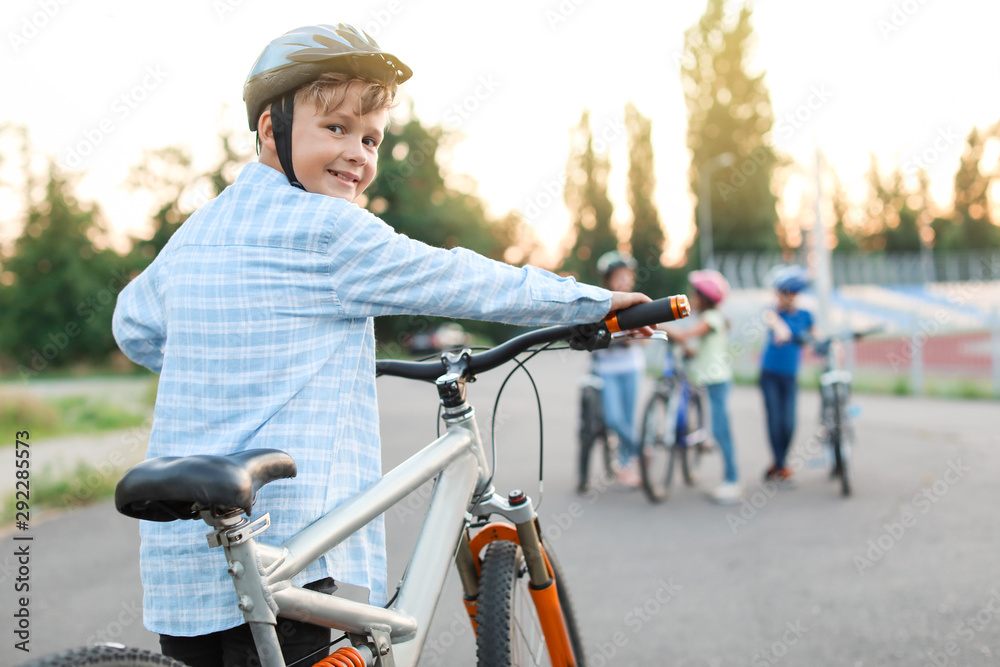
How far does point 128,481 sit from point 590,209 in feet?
151

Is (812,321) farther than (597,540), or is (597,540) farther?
(812,321)

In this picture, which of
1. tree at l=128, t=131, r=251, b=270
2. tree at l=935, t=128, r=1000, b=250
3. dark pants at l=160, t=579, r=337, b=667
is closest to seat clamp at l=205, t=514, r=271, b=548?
dark pants at l=160, t=579, r=337, b=667

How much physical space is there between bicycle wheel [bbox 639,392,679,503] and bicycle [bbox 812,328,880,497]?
119cm

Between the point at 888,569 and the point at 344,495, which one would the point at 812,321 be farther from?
the point at 344,495

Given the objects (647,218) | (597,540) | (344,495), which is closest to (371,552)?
(344,495)

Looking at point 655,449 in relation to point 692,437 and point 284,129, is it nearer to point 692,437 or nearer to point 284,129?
point 692,437

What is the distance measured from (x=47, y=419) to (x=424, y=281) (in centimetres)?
1017

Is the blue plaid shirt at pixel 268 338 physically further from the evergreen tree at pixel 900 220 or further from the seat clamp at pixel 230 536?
the evergreen tree at pixel 900 220

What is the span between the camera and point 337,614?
1.54 metres

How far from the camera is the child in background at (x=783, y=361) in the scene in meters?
6.22

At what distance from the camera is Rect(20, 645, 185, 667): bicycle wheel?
1136mm

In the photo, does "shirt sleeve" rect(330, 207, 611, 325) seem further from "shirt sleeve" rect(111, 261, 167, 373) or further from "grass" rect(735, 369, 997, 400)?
"grass" rect(735, 369, 997, 400)

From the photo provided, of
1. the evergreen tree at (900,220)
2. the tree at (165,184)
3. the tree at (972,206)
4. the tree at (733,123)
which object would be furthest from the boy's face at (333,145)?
the evergreen tree at (900,220)

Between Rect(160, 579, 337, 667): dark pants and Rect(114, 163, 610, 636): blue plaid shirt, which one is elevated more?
Rect(114, 163, 610, 636): blue plaid shirt
